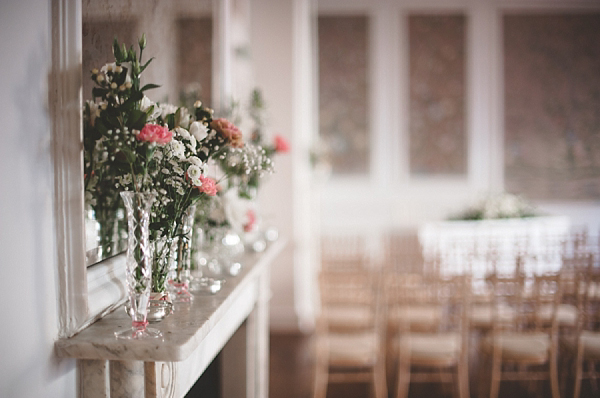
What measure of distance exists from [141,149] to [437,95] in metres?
6.94

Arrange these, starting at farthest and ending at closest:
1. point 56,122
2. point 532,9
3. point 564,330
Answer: point 532,9 < point 564,330 < point 56,122

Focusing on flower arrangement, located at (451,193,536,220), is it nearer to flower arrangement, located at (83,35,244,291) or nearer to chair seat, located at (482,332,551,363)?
chair seat, located at (482,332,551,363)

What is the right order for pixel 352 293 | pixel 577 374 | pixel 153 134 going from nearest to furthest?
pixel 153 134 < pixel 577 374 < pixel 352 293

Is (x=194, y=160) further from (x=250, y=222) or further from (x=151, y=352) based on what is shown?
(x=250, y=222)

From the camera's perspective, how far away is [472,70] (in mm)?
7801

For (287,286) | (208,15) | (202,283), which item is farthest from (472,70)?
(202,283)

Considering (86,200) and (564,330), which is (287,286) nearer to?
(564,330)

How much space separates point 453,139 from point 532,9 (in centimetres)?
219

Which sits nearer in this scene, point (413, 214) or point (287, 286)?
point (287, 286)

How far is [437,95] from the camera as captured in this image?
309 inches

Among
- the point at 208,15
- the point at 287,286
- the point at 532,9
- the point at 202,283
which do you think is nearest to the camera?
the point at 202,283

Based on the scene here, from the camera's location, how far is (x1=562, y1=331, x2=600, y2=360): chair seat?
3535 millimetres

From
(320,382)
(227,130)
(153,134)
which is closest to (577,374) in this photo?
(320,382)

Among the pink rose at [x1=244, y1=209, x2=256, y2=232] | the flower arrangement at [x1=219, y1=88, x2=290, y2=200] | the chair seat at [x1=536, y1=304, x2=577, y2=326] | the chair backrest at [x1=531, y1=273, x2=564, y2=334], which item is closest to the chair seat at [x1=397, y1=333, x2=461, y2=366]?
the chair backrest at [x1=531, y1=273, x2=564, y2=334]
